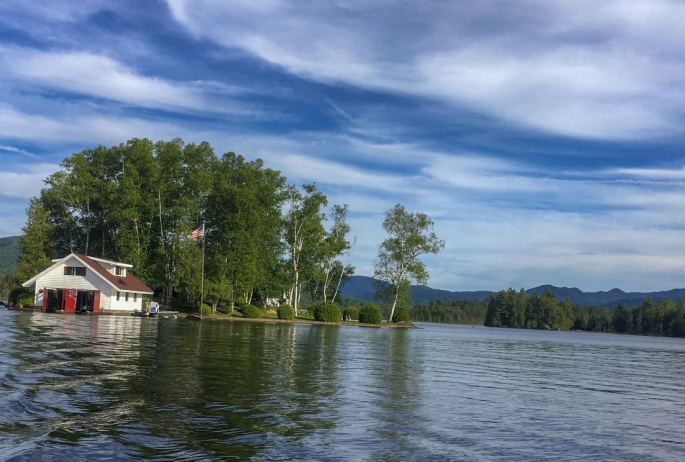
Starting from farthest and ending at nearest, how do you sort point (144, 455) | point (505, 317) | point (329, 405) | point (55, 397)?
1. point (505, 317)
2. point (329, 405)
3. point (55, 397)
4. point (144, 455)

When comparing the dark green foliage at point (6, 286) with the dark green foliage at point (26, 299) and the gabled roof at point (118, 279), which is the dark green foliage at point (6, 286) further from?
the gabled roof at point (118, 279)

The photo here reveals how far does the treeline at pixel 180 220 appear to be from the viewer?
73.0 m

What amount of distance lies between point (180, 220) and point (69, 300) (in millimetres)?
17278

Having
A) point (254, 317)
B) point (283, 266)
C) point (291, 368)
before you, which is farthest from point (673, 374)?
point (283, 266)

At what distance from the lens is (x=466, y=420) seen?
1305cm

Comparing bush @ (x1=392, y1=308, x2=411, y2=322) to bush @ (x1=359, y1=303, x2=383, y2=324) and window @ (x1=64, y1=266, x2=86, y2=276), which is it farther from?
window @ (x1=64, y1=266, x2=86, y2=276)

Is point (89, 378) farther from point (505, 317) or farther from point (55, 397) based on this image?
point (505, 317)

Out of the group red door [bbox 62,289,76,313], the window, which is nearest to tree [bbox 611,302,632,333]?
the window

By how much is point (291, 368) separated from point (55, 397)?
9.58m

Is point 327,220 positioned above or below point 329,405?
above

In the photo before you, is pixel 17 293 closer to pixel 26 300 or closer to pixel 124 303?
pixel 26 300

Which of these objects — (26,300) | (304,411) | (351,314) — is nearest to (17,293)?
(26,300)

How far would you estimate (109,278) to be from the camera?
65.0m

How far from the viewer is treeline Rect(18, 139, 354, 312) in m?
73.0
